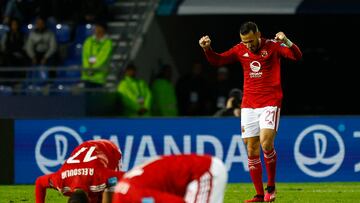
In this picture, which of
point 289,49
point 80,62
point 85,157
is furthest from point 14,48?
point 85,157

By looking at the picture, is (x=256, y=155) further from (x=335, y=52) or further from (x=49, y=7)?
(x=335, y=52)

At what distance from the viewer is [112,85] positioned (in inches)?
832

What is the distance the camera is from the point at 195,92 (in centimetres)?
2180

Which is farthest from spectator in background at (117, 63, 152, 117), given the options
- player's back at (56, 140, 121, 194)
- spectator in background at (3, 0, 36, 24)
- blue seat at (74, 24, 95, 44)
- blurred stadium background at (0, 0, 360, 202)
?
player's back at (56, 140, 121, 194)

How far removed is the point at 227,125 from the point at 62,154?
2673 mm

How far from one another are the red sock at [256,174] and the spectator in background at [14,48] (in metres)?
9.25

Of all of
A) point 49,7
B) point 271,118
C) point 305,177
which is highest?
point 49,7

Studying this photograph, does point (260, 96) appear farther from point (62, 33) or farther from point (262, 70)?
point (62, 33)

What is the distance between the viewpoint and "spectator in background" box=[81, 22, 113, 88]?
2034cm

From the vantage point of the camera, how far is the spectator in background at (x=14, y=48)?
70.6ft

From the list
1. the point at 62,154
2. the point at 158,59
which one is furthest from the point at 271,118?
the point at 158,59

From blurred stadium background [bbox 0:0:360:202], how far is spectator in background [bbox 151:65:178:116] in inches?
22.3

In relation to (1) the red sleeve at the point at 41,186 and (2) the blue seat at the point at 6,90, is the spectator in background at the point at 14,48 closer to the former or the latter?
(2) the blue seat at the point at 6,90

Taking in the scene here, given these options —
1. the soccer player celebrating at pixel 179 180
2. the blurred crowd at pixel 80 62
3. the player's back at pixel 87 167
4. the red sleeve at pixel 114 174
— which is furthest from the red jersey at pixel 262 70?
the blurred crowd at pixel 80 62
